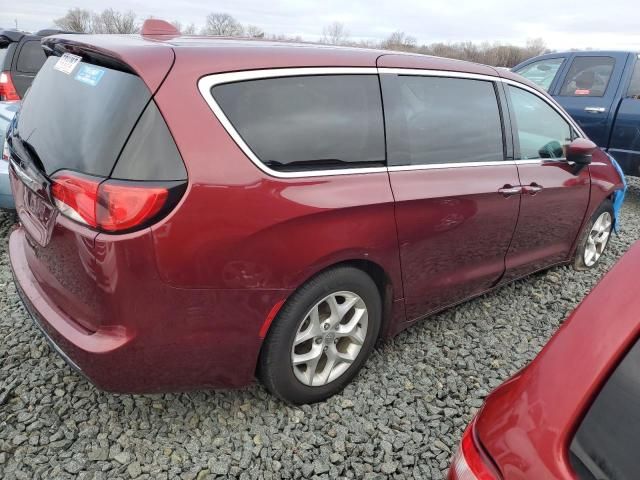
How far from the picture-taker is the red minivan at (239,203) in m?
1.73

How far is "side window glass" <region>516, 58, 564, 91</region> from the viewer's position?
6.83 metres

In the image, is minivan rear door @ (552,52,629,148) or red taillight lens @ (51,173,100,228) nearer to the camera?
red taillight lens @ (51,173,100,228)

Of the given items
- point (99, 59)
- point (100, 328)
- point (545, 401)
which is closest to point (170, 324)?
point (100, 328)

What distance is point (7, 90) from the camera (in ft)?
18.4

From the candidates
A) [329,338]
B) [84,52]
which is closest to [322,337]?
[329,338]

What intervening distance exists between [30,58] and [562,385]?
669 centimetres

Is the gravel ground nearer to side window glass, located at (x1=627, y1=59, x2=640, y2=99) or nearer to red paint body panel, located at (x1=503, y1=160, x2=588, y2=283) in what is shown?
red paint body panel, located at (x1=503, y1=160, x2=588, y2=283)

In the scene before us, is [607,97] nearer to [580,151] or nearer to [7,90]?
[580,151]

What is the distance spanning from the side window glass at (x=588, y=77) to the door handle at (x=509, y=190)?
426 centimetres

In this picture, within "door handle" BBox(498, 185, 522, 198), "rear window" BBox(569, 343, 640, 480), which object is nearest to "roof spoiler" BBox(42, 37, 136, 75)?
"rear window" BBox(569, 343, 640, 480)

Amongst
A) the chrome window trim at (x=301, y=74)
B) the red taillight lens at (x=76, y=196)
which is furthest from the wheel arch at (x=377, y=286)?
the red taillight lens at (x=76, y=196)

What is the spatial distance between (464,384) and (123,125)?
2046 mm

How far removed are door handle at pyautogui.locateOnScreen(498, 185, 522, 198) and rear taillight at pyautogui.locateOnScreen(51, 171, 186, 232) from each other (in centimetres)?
188

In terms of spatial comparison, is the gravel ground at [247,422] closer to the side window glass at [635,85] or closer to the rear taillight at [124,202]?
the rear taillight at [124,202]
